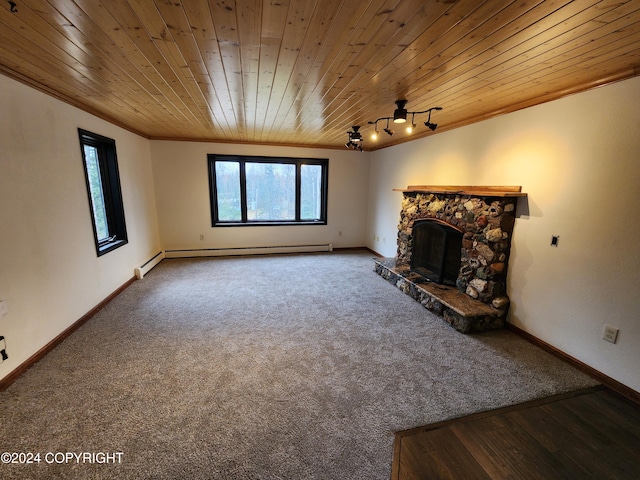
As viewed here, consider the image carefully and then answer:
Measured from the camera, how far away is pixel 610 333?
1983 mm

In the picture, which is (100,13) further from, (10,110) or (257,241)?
(257,241)

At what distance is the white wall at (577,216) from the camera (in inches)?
73.9

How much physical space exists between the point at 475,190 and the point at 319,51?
7.74ft

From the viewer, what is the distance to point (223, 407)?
1.74 meters

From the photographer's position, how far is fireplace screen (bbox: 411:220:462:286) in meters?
3.27

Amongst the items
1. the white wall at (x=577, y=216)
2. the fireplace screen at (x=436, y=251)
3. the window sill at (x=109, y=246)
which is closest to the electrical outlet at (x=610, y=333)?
the white wall at (x=577, y=216)

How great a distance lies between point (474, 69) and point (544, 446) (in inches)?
93.1

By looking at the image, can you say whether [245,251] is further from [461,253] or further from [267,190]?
[461,253]

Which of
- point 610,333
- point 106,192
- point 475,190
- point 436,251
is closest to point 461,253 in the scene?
point 436,251

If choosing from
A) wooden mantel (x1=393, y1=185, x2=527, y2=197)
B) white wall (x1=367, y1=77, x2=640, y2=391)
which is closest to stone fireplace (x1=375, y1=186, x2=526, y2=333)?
wooden mantel (x1=393, y1=185, x2=527, y2=197)

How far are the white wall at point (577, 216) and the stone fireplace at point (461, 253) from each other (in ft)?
0.47

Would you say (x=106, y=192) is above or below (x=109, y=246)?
above

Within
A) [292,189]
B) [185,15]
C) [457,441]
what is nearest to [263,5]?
[185,15]

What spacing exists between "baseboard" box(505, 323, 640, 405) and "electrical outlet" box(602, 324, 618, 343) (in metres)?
0.28
